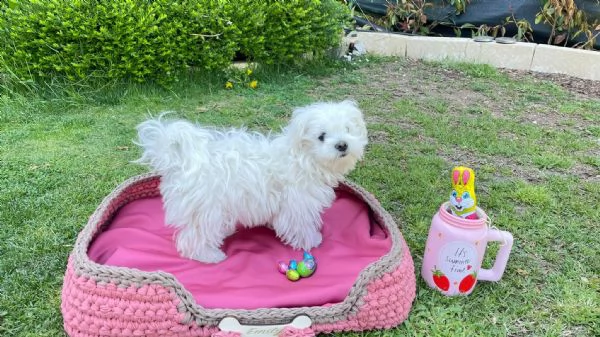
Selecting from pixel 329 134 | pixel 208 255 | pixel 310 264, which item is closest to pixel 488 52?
pixel 329 134

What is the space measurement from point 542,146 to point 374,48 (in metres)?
3.40

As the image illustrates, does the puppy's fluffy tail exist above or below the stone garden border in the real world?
above

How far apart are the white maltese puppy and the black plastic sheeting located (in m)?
5.39

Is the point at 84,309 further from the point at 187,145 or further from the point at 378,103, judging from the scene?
the point at 378,103

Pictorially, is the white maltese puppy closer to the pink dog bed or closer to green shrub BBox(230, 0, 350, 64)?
the pink dog bed

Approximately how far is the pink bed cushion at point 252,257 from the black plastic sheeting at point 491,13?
A: 17.1ft

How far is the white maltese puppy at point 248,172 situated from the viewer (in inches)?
95.4

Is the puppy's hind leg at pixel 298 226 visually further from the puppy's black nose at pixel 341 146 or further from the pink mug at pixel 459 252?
the pink mug at pixel 459 252

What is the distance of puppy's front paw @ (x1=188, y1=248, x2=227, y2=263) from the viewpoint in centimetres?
261

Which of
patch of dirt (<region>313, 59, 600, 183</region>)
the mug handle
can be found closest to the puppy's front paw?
the mug handle

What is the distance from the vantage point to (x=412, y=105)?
521cm

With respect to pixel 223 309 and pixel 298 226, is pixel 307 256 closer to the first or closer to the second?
pixel 298 226

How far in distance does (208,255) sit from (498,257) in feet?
5.14

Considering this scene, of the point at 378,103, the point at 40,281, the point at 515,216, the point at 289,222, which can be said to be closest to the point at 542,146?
the point at 515,216
